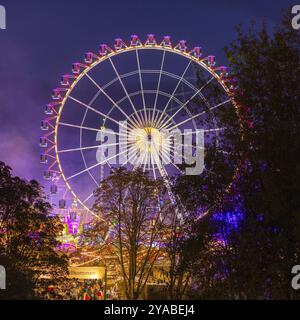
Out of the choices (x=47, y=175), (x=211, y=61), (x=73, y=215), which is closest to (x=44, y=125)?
(x=47, y=175)

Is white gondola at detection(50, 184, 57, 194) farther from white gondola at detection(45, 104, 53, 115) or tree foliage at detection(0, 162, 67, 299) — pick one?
tree foliage at detection(0, 162, 67, 299)

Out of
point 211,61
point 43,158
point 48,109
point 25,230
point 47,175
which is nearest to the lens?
point 25,230

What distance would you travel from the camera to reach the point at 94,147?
35344mm

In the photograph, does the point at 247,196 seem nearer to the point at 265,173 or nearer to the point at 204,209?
the point at 265,173

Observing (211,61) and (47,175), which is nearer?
(47,175)

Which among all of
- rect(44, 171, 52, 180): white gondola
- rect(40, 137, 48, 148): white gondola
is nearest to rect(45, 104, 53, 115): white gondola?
rect(40, 137, 48, 148): white gondola

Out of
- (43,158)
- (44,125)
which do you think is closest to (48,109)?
(44,125)

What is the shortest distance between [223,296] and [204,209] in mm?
2577

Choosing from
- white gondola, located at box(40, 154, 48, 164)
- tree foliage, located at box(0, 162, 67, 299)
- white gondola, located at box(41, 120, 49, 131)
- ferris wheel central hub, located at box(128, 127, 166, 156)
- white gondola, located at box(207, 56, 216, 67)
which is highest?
white gondola, located at box(207, 56, 216, 67)

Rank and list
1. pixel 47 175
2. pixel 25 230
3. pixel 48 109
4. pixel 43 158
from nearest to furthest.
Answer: pixel 25 230
pixel 47 175
pixel 43 158
pixel 48 109

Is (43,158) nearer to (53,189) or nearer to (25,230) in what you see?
(53,189)

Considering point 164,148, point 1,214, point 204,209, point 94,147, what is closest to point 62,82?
point 94,147

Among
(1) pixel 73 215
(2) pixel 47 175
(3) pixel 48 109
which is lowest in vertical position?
(1) pixel 73 215

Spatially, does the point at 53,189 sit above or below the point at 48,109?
below
